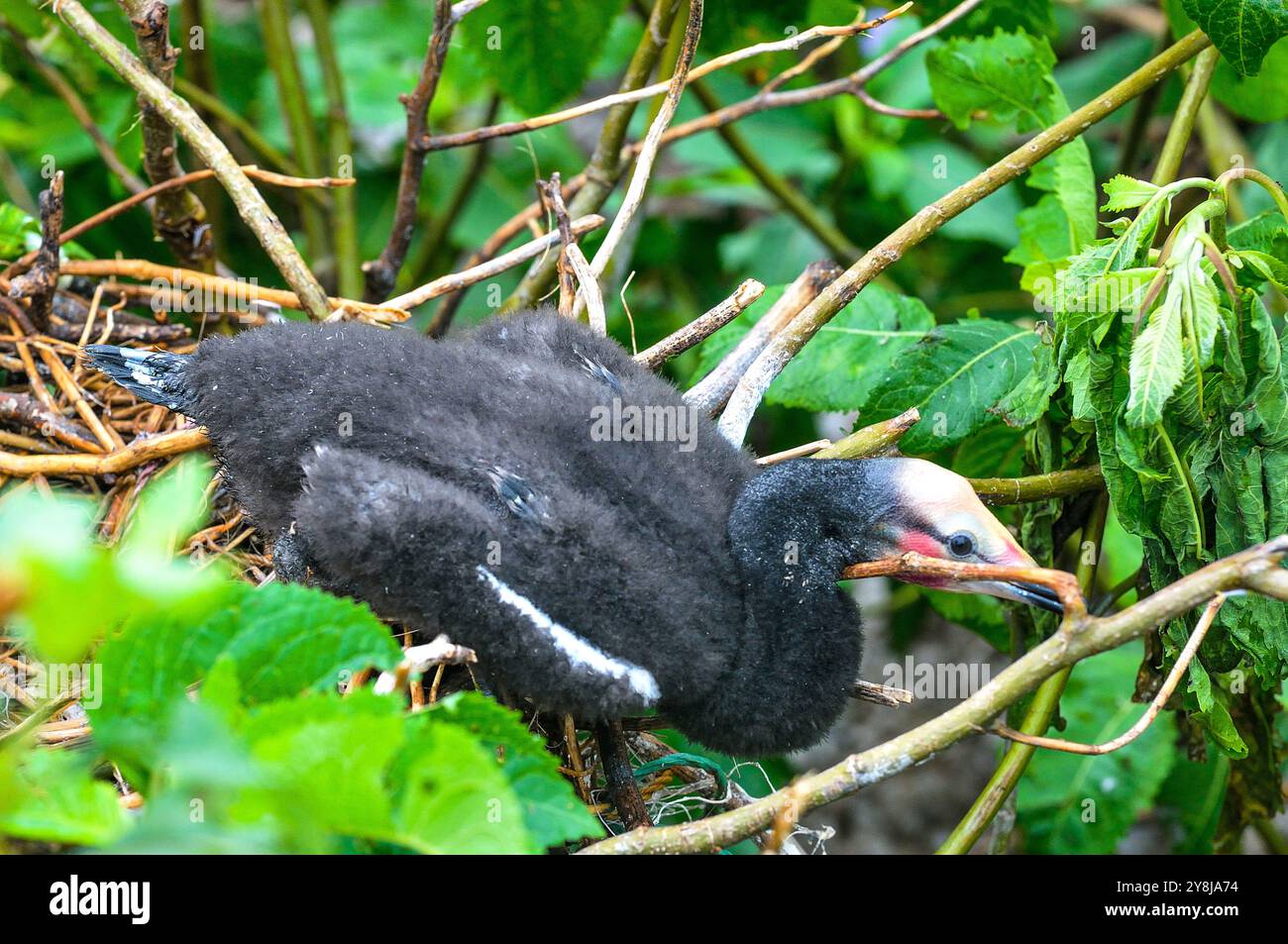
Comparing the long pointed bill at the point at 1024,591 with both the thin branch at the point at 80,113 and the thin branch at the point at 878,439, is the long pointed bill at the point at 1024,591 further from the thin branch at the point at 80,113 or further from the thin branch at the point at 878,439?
the thin branch at the point at 80,113

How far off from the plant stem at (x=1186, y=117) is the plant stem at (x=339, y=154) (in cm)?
193

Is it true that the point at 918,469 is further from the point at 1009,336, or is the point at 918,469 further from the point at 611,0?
the point at 611,0

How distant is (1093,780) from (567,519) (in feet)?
6.53

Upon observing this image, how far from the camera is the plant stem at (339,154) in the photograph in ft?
10.4

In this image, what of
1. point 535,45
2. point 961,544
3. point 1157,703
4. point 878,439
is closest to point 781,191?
point 535,45

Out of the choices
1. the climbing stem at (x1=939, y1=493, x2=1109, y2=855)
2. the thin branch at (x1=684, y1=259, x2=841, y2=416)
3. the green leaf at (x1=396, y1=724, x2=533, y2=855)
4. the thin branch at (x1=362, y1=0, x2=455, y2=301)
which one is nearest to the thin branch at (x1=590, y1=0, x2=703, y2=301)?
the thin branch at (x1=684, y1=259, x2=841, y2=416)

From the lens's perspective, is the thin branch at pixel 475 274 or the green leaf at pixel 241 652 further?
the thin branch at pixel 475 274

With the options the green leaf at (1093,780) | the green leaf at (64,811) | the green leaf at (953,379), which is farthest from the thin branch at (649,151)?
the green leaf at (1093,780)

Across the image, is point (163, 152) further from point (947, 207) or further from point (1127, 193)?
point (1127, 193)

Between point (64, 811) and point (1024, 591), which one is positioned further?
point (1024, 591)

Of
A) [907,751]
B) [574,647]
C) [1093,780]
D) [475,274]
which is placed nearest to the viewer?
[907,751]

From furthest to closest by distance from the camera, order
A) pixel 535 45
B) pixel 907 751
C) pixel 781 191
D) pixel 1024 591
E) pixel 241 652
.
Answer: pixel 781 191, pixel 535 45, pixel 1024 591, pixel 907 751, pixel 241 652

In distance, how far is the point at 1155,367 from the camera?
66.0 inches
